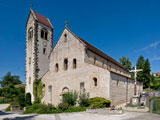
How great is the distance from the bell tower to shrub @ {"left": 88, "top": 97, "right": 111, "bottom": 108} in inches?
586

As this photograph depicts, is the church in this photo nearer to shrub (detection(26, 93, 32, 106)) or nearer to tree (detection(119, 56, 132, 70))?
shrub (detection(26, 93, 32, 106))

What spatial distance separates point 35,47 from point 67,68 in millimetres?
9882

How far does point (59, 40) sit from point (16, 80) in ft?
235

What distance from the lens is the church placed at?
2159 centimetres


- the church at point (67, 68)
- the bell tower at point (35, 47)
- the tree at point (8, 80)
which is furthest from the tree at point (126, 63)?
the tree at point (8, 80)

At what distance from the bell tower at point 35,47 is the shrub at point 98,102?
14.9m

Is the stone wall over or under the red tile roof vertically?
under

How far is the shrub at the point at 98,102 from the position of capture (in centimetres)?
1873

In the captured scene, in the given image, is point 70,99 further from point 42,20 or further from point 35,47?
point 42,20

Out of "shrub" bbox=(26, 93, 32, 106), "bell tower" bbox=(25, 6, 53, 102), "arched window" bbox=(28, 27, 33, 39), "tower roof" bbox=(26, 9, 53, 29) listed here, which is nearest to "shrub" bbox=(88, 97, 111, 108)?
"shrub" bbox=(26, 93, 32, 106)

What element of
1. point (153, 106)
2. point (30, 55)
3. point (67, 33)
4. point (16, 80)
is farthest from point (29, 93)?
point (16, 80)

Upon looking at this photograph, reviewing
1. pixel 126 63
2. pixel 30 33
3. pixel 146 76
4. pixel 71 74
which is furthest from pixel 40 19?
pixel 146 76

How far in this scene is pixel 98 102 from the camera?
18.9m

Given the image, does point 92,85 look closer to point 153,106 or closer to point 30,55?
point 153,106
